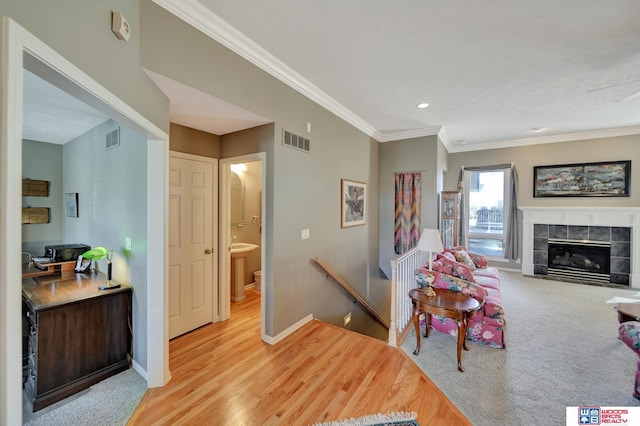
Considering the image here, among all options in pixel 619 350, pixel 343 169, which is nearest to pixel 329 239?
pixel 343 169

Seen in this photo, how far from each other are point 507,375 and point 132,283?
145 inches

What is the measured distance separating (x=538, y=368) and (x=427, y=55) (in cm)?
333

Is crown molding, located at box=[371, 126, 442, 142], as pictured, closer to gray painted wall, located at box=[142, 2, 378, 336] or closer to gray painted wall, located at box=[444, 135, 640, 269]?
gray painted wall, located at box=[142, 2, 378, 336]

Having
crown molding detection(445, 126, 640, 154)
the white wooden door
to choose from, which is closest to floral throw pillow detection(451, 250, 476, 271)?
crown molding detection(445, 126, 640, 154)

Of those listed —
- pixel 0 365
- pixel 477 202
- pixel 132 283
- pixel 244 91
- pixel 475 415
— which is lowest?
pixel 475 415

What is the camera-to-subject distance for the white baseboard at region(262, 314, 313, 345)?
2815 millimetres

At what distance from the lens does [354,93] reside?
135 inches

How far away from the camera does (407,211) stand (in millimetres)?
5113

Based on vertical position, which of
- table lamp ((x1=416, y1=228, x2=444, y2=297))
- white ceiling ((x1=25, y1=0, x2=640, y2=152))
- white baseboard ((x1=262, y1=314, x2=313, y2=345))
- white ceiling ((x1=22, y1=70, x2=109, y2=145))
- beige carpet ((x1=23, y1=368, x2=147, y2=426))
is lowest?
beige carpet ((x1=23, y1=368, x2=147, y2=426))

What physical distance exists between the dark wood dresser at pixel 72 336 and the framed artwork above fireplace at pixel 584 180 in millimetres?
7824

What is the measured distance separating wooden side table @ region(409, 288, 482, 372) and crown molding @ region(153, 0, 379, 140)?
9.09 feet

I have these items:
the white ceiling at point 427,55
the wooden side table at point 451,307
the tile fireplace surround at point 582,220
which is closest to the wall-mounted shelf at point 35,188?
the white ceiling at point 427,55

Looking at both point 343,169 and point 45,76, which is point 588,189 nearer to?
point 343,169

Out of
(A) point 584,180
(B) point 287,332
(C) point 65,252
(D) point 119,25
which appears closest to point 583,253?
(A) point 584,180
